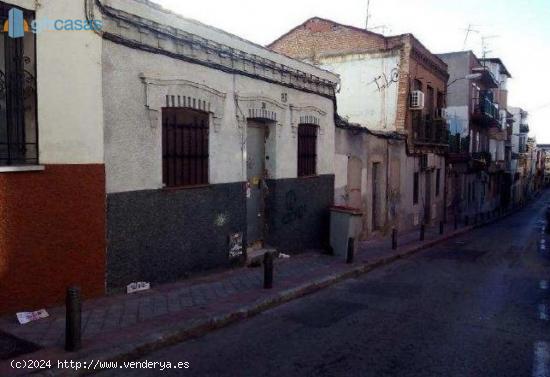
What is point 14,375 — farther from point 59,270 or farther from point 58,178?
point 58,178

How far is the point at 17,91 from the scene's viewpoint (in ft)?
20.7

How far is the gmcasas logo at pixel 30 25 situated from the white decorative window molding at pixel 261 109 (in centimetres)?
388

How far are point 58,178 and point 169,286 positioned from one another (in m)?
2.70

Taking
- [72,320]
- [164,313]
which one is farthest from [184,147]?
[72,320]

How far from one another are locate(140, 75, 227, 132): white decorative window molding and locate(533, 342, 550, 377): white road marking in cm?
632

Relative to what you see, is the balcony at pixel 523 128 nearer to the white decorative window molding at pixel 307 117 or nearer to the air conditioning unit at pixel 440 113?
the air conditioning unit at pixel 440 113

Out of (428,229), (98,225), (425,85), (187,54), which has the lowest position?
(428,229)

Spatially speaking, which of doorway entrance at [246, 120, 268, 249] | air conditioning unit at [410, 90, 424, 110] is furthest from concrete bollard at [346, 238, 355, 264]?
air conditioning unit at [410, 90, 424, 110]

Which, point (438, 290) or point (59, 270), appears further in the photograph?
point (438, 290)

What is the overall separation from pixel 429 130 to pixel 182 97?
1733 cm

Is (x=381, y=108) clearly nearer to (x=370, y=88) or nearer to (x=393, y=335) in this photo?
(x=370, y=88)

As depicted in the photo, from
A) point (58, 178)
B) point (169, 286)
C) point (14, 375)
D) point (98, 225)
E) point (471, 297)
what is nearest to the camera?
point (14, 375)

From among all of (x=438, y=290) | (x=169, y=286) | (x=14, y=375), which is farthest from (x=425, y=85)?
(x=14, y=375)

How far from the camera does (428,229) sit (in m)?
22.5
